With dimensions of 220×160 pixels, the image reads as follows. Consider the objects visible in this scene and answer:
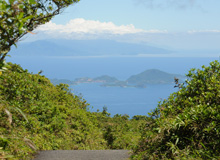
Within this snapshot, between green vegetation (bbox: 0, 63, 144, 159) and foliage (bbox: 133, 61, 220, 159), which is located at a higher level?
green vegetation (bbox: 0, 63, 144, 159)

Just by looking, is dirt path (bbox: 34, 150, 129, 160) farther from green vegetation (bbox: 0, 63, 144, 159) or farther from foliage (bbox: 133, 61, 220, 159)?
foliage (bbox: 133, 61, 220, 159)

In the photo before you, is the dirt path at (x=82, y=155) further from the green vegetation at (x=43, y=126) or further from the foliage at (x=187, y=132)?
the foliage at (x=187, y=132)

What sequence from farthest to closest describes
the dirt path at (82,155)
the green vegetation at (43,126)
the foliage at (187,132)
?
the green vegetation at (43,126)
the dirt path at (82,155)
the foliage at (187,132)

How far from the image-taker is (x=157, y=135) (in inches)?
266

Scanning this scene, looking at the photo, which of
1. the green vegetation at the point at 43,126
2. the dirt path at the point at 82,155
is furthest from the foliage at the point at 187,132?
the green vegetation at the point at 43,126

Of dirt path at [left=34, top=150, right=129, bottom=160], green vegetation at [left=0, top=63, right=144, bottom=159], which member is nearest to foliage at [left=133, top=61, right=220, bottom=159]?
dirt path at [left=34, top=150, right=129, bottom=160]

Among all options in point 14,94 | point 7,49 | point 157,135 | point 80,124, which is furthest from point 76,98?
point 7,49

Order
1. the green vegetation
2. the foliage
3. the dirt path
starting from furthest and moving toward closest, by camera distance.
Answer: the green vegetation, the dirt path, the foliage

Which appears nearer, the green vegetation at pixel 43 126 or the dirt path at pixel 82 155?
the dirt path at pixel 82 155

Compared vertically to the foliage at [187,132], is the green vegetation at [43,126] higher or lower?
higher

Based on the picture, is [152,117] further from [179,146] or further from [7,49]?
[7,49]

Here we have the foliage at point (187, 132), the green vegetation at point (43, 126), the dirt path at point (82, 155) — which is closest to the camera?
the foliage at point (187, 132)

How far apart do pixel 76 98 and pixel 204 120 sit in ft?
50.4

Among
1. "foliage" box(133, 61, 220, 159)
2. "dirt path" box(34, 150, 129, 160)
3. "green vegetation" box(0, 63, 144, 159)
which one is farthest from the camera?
"green vegetation" box(0, 63, 144, 159)
